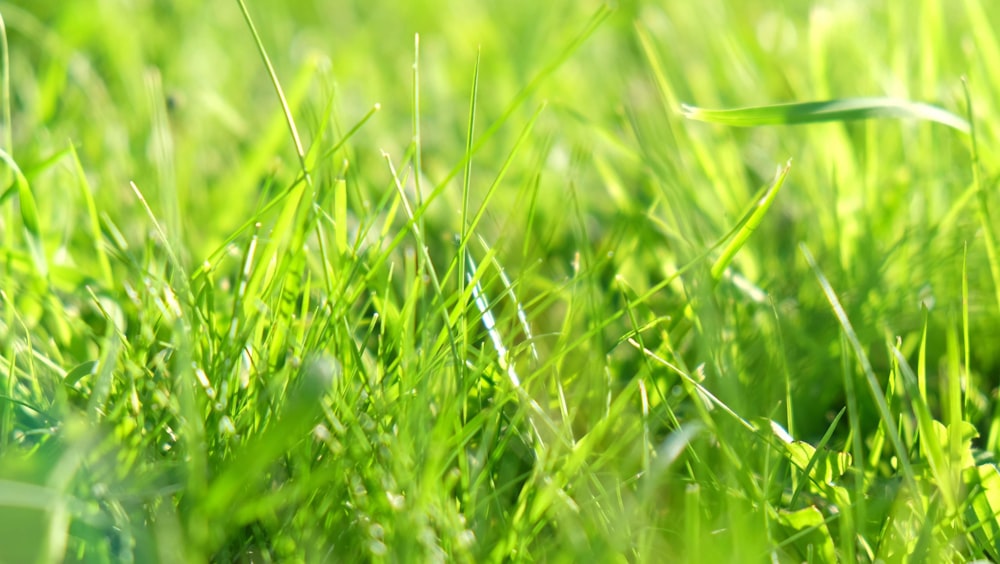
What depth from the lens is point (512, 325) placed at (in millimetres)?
852

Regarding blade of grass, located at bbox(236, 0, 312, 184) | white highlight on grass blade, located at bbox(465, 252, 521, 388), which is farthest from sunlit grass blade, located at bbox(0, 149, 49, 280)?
white highlight on grass blade, located at bbox(465, 252, 521, 388)

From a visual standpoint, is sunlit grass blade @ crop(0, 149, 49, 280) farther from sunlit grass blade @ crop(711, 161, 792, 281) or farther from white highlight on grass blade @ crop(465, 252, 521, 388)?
sunlit grass blade @ crop(711, 161, 792, 281)

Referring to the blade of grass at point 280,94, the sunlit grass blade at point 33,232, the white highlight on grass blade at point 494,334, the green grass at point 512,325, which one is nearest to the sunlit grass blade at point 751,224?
the green grass at point 512,325

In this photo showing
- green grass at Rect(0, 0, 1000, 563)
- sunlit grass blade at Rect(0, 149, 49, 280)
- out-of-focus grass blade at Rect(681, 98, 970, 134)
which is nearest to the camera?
green grass at Rect(0, 0, 1000, 563)

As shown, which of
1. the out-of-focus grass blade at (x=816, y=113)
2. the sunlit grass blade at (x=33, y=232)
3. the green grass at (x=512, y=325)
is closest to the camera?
the green grass at (x=512, y=325)

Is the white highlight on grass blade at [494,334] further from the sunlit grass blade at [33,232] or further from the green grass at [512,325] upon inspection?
the sunlit grass blade at [33,232]

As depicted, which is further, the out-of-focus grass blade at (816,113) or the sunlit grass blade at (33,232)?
the sunlit grass blade at (33,232)

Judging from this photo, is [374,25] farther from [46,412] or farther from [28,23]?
[46,412]

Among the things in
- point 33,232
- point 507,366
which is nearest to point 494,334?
point 507,366

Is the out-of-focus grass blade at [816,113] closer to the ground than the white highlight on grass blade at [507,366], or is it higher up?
higher up

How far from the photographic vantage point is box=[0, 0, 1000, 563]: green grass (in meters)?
0.62

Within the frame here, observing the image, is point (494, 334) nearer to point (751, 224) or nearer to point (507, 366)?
point (507, 366)

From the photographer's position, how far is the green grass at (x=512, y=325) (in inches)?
24.5

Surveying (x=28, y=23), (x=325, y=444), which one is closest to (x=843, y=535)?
(x=325, y=444)
